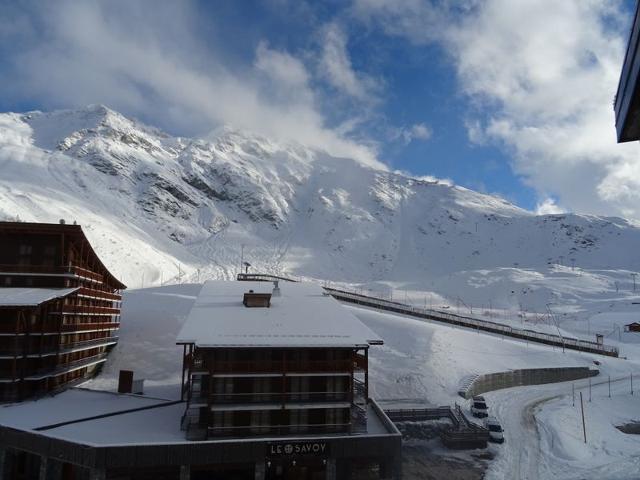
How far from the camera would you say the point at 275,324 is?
1225 inches

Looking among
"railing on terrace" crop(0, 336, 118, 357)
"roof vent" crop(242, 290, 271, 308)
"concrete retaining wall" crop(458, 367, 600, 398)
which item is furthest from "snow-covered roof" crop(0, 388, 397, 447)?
"concrete retaining wall" crop(458, 367, 600, 398)

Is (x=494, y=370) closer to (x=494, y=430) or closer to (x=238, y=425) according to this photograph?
(x=494, y=430)

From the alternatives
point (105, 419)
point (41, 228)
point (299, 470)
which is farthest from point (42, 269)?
point (299, 470)

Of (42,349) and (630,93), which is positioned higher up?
(630,93)

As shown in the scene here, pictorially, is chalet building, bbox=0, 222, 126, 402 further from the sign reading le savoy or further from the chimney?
the sign reading le savoy

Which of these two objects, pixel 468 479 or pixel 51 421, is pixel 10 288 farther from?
pixel 468 479

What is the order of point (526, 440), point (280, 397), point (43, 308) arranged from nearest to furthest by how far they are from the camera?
point (280, 397) < point (43, 308) < point (526, 440)

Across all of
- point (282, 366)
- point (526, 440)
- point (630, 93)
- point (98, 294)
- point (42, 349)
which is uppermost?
point (630, 93)

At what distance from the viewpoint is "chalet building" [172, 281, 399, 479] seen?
2753 cm

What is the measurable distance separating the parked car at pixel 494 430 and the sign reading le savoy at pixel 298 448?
15.6 metres

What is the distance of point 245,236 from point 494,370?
127040mm

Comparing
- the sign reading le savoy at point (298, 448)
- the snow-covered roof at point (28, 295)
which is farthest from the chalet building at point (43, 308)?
the sign reading le savoy at point (298, 448)

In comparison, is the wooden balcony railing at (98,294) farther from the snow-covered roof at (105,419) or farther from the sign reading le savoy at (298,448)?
the sign reading le savoy at (298,448)

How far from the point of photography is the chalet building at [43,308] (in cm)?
3238
